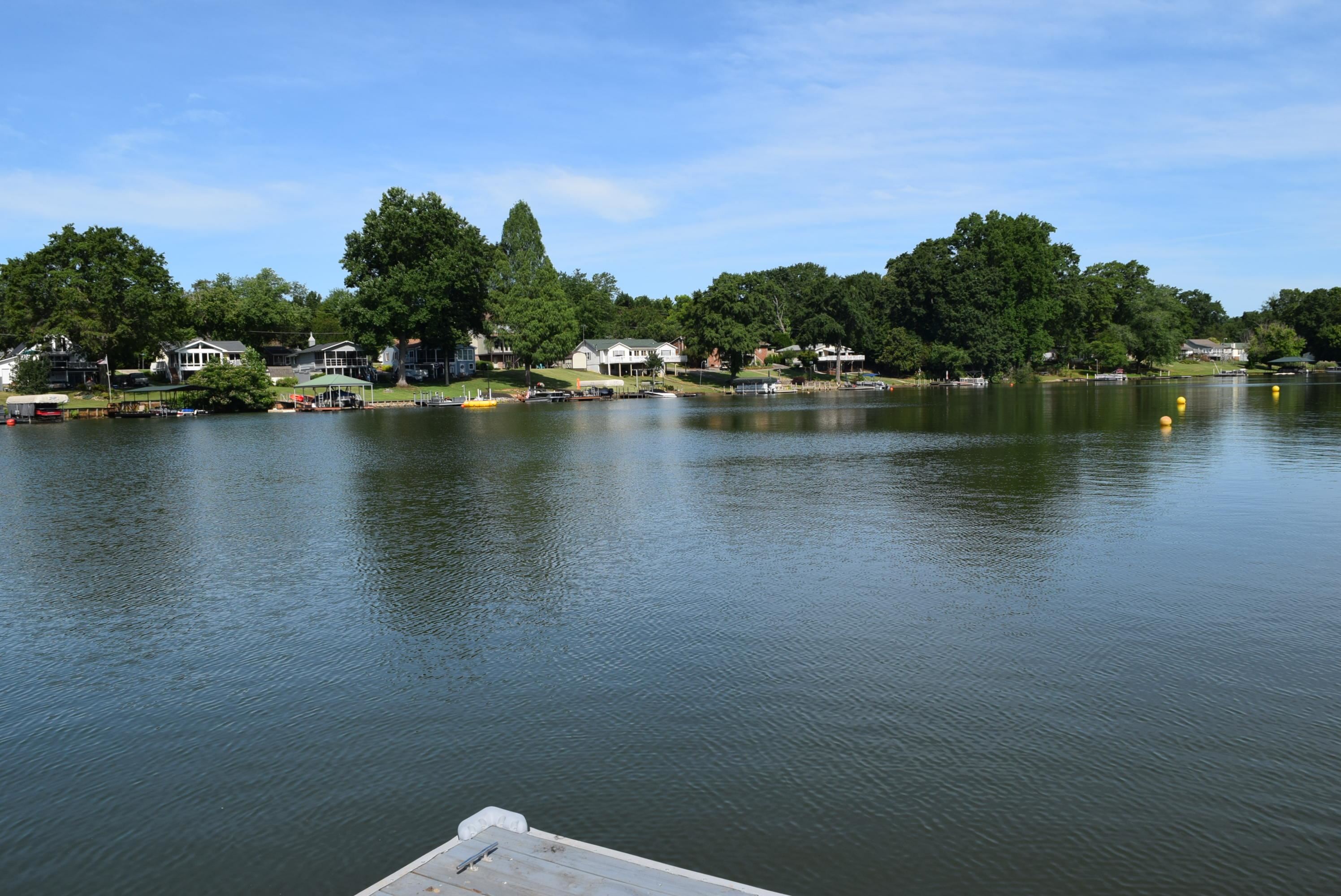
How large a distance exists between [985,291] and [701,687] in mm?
137793

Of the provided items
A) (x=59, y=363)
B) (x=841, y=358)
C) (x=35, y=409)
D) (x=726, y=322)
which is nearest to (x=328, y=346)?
(x=59, y=363)

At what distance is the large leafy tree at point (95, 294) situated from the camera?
90.9 metres

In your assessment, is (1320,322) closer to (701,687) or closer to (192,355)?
(192,355)

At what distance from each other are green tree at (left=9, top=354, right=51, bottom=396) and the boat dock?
109m

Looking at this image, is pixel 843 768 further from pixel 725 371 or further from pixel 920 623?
pixel 725 371

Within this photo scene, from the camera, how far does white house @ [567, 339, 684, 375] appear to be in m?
152

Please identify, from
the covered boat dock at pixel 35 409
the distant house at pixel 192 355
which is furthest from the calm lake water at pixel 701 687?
the distant house at pixel 192 355

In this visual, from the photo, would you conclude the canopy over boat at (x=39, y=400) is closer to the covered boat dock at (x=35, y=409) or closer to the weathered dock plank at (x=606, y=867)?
the covered boat dock at (x=35, y=409)

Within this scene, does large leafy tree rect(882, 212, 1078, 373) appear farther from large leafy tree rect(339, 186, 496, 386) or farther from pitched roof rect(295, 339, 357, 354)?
pitched roof rect(295, 339, 357, 354)

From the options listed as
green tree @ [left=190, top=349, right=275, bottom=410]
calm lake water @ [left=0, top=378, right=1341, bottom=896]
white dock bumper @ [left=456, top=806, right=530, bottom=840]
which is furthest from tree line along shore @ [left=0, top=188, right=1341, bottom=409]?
white dock bumper @ [left=456, top=806, right=530, bottom=840]

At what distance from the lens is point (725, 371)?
156 metres

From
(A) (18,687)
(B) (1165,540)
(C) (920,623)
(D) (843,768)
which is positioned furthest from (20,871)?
(B) (1165,540)

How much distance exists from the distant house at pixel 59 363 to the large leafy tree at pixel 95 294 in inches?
126

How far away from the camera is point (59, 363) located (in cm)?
10600
